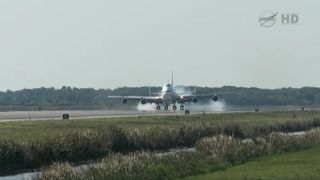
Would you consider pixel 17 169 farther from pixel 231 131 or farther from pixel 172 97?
pixel 172 97

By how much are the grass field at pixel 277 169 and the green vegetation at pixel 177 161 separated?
4.19 ft

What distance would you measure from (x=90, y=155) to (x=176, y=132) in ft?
45.1

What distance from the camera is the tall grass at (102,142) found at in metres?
45.3

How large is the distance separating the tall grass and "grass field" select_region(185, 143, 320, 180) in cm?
1164

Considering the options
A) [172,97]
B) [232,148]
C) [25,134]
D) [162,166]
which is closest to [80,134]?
[25,134]

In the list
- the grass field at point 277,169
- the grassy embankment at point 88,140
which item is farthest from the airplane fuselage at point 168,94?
the grass field at point 277,169

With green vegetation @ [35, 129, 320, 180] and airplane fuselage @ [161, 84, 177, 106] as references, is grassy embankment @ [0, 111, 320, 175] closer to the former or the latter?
green vegetation @ [35, 129, 320, 180]

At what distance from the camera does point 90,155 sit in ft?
167

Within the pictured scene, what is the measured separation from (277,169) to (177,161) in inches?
214

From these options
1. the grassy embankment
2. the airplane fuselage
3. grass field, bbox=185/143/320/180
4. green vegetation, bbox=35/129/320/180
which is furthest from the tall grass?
the airplane fuselage

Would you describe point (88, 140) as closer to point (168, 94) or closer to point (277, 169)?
point (277, 169)

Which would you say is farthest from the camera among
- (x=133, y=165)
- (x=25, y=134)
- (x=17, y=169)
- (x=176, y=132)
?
(x=176, y=132)

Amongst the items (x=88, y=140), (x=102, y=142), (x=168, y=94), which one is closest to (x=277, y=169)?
(x=88, y=140)

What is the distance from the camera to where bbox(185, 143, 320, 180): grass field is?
36209 millimetres
